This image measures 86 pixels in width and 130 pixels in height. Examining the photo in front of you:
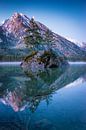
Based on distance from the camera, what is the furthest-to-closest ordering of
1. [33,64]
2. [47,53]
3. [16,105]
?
[47,53] < [33,64] < [16,105]

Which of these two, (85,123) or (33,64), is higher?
(85,123)

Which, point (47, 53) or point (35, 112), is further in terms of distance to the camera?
point (47, 53)

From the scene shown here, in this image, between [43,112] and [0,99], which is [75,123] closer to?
[43,112]

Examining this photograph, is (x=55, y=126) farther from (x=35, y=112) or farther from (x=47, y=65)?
(x=47, y=65)

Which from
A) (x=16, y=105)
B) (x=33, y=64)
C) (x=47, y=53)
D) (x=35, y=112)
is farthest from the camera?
(x=47, y=53)

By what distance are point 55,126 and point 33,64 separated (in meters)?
61.6

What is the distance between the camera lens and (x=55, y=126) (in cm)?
1085

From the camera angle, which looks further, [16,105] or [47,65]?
[47,65]

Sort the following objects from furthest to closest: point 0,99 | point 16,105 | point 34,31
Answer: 1. point 34,31
2. point 0,99
3. point 16,105

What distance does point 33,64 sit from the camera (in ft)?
237

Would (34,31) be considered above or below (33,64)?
above

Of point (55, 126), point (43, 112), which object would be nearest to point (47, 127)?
point (55, 126)

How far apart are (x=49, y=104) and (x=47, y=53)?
62340 mm

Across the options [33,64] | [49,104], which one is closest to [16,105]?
[49,104]
